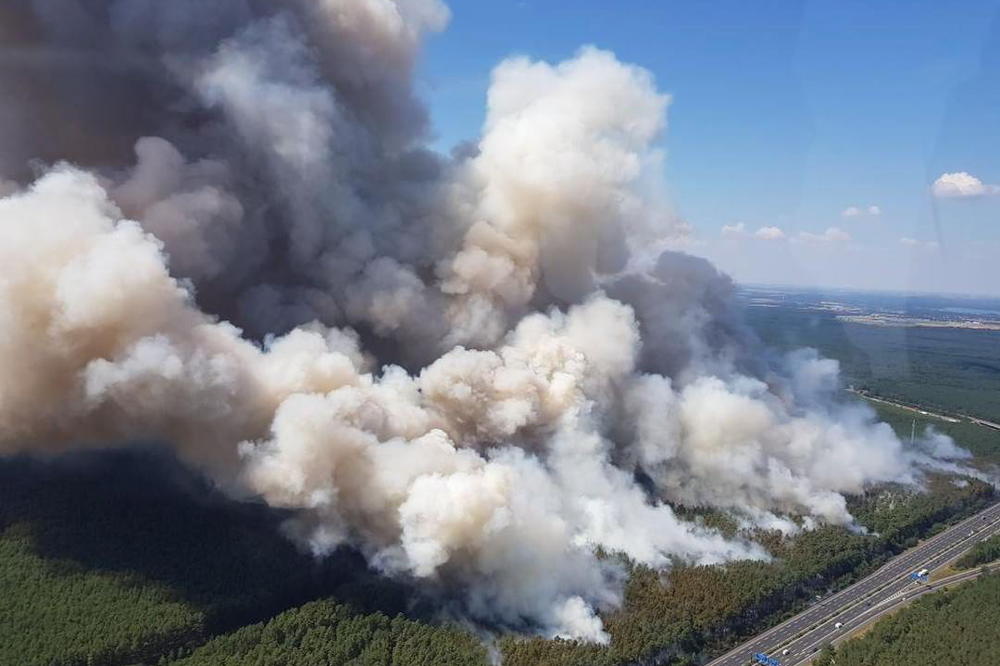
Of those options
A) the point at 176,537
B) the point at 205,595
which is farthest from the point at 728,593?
the point at 176,537

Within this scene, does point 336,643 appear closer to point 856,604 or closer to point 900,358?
point 856,604

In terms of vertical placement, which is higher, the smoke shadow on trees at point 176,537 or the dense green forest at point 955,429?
the smoke shadow on trees at point 176,537

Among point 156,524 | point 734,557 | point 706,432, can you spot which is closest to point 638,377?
point 706,432

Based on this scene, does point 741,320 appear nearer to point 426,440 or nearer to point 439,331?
point 439,331

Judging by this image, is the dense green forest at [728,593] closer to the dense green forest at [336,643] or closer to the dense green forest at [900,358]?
the dense green forest at [336,643]

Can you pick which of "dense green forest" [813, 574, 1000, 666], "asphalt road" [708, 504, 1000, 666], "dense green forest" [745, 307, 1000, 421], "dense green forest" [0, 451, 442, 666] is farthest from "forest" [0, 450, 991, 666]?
"dense green forest" [745, 307, 1000, 421]

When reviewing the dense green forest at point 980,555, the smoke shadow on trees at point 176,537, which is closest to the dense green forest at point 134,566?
Result: the smoke shadow on trees at point 176,537
